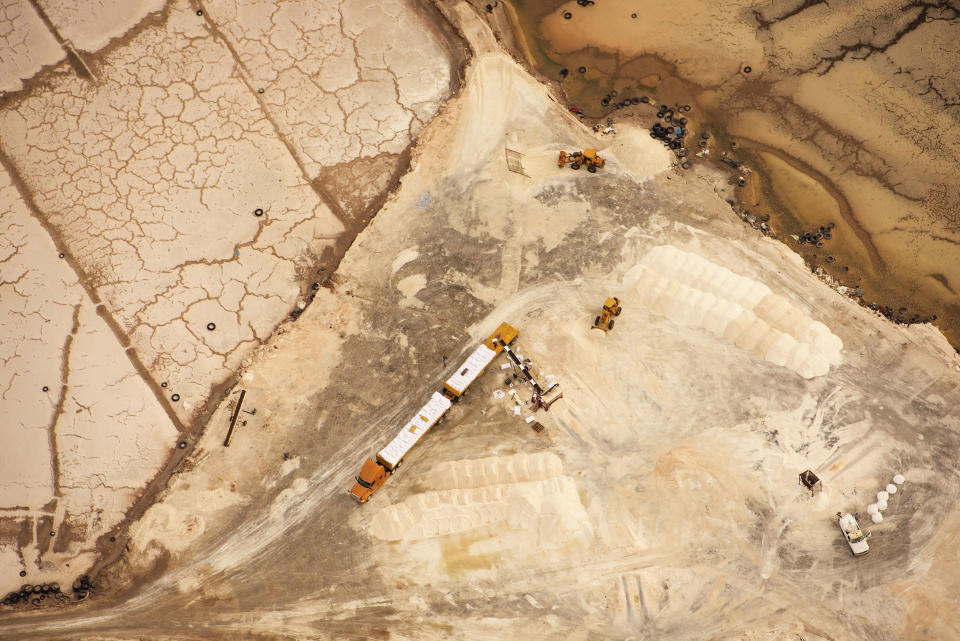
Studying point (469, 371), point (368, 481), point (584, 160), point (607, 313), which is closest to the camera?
point (368, 481)

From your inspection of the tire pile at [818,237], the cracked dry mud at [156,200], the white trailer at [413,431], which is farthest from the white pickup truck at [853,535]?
the cracked dry mud at [156,200]

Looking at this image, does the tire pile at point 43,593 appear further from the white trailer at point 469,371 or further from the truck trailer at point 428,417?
the white trailer at point 469,371

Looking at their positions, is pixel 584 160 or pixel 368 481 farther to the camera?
pixel 584 160

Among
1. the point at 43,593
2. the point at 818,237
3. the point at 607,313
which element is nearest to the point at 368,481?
the point at 607,313

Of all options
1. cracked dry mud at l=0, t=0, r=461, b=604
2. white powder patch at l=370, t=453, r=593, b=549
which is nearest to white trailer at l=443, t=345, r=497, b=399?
white powder patch at l=370, t=453, r=593, b=549

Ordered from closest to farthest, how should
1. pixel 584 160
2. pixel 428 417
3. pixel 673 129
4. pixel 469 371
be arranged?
pixel 428 417 → pixel 469 371 → pixel 584 160 → pixel 673 129

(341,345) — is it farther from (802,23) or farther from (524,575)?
(802,23)

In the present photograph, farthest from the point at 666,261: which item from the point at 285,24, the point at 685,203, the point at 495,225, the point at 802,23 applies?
the point at 285,24

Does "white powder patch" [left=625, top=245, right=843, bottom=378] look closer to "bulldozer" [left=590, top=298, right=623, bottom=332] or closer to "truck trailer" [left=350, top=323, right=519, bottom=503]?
"bulldozer" [left=590, top=298, right=623, bottom=332]

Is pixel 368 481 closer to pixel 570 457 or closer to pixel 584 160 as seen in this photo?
pixel 570 457
